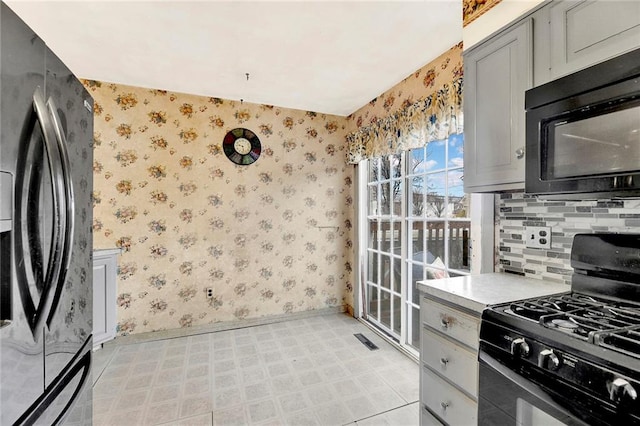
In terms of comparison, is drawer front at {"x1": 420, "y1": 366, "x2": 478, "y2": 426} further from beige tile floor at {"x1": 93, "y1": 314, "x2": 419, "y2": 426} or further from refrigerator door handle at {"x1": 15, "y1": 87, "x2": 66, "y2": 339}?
refrigerator door handle at {"x1": 15, "y1": 87, "x2": 66, "y2": 339}

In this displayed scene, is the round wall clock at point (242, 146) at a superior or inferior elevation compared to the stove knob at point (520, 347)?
superior

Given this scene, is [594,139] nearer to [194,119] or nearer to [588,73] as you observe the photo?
[588,73]

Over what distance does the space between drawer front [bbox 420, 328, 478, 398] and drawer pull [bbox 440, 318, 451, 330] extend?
6 cm

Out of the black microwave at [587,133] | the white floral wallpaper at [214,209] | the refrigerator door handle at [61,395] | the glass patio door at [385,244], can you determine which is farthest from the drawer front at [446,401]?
the white floral wallpaper at [214,209]

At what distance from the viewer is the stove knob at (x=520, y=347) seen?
3.13 feet

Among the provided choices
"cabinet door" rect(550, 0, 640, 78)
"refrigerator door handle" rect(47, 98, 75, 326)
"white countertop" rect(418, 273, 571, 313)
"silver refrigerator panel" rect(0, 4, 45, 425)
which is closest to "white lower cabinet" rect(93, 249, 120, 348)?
"refrigerator door handle" rect(47, 98, 75, 326)

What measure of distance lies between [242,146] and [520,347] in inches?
116

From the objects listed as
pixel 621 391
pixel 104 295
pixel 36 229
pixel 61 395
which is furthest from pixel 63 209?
pixel 104 295

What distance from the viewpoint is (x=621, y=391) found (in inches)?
29.0

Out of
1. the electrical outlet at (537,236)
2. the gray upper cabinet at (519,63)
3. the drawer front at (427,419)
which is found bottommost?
the drawer front at (427,419)

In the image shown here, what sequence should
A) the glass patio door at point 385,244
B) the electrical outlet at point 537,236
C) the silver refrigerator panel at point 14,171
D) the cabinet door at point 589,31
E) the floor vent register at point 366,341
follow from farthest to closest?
1. the glass patio door at point 385,244
2. the floor vent register at point 366,341
3. the electrical outlet at point 537,236
4. the cabinet door at point 589,31
5. the silver refrigerator panel at point 14,171

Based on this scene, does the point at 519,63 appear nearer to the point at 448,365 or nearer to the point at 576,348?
the point at 576,348

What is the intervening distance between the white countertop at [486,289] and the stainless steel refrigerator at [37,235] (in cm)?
146

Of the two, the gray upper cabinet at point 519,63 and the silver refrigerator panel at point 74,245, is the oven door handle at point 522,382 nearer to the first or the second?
the gray upper cabinet at point 519,63
